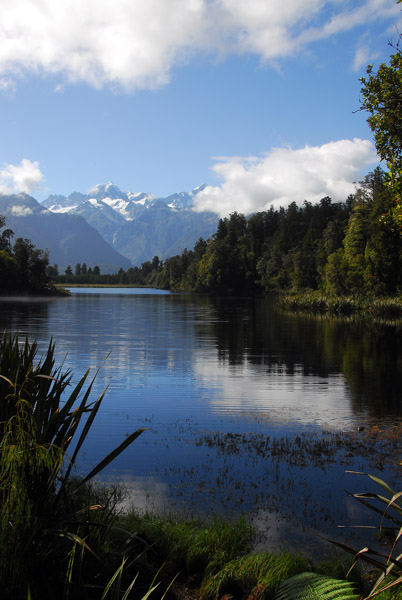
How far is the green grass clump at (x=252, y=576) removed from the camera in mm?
Result: 5855

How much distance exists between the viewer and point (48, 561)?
460 centimetres

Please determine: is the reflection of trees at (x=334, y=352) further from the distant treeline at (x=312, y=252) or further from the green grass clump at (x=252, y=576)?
the distant treeline at (x=312, y=252)

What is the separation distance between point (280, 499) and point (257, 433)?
479cm

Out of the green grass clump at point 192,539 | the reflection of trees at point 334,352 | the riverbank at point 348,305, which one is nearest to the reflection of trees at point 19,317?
the reflection of trees at point 334,352

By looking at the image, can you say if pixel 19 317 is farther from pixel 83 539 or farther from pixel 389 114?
pixel 83 539

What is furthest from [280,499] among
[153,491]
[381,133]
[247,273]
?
[247,273]

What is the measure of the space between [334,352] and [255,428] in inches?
789

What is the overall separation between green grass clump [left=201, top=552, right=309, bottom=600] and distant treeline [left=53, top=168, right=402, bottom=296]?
5632 cm

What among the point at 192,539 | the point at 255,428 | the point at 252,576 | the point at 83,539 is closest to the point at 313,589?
the point at 252,576

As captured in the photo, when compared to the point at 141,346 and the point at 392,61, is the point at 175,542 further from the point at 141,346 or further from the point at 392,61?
the point at 141,346

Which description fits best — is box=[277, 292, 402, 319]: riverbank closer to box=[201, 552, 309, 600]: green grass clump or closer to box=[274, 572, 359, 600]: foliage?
box=[201, 552, 309, 600]: green grass clump

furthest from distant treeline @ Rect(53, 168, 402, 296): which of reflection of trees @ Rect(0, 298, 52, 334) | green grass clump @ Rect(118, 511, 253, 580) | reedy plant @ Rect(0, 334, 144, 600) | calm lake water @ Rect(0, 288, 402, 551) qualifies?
reedy plant @ Rect(0, 334, 144, 600)

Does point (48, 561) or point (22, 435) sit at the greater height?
point (22, 435)

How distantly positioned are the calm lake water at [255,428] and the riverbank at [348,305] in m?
28.3
